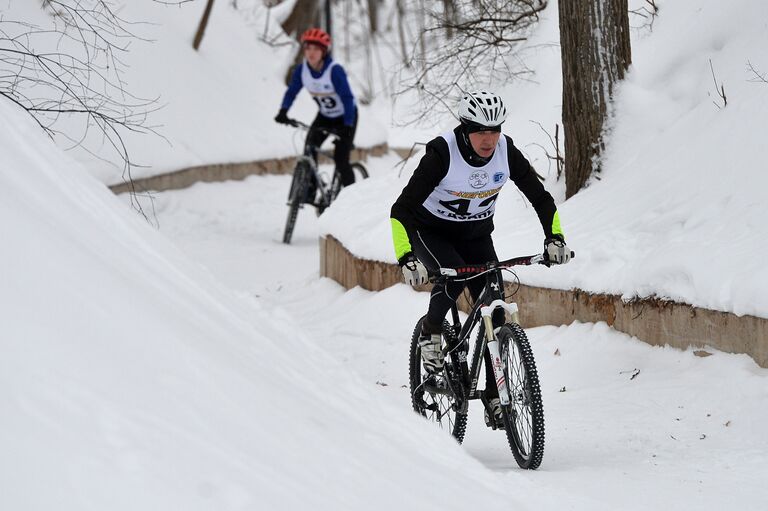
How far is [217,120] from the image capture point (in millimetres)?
17516

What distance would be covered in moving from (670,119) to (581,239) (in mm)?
1662

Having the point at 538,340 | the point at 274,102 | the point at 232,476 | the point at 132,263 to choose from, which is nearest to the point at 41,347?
the point at 232,476

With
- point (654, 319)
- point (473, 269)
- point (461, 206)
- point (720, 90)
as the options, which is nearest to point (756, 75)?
point (720, 90)

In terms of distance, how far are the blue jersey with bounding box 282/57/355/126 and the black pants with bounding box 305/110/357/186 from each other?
76 mm

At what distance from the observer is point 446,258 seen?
5.68m

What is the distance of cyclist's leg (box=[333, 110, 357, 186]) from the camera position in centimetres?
Result: 1204

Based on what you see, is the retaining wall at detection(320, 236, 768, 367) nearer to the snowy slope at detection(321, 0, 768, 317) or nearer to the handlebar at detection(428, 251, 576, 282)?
the snowy slope at detection(321, 0, 768, 317)

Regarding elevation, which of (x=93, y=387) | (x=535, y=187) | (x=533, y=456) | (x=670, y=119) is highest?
(x=670, y=119)

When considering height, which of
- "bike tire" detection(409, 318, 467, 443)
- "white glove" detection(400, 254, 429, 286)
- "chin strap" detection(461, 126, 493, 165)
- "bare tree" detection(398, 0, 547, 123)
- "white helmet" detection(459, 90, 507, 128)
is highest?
"bare tree" detection(398, 0, 547, 123)

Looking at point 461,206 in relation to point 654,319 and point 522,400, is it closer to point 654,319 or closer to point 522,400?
point 522,400

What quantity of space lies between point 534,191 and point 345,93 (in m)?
6.55

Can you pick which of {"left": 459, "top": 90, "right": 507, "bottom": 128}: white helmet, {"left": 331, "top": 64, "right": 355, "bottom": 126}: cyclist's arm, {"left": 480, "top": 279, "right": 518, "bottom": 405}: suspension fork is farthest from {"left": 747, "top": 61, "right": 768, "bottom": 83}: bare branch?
{"left": 331, "top": 64, "right": 355, "bottom": 126}: cyclist's arm

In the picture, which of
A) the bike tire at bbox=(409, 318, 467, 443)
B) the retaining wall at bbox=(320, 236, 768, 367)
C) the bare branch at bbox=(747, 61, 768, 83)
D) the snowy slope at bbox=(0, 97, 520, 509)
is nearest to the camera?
the snowy slope at bbox=(0, 97, 520, 509)

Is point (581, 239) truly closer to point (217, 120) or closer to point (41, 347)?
point (41, 347)
